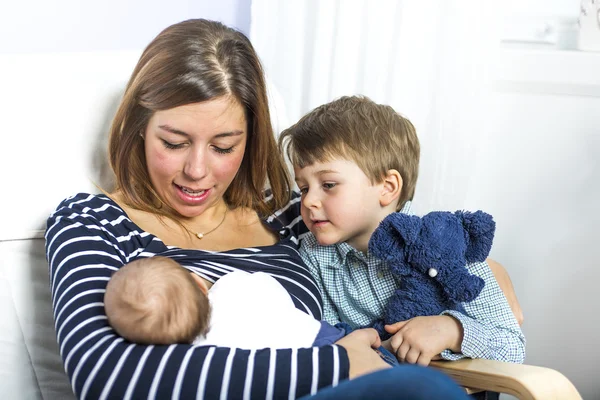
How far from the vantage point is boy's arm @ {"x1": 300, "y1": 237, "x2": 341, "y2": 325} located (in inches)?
67.3

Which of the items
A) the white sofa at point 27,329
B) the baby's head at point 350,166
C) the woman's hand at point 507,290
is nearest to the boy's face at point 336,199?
the baby's head at point 350,166

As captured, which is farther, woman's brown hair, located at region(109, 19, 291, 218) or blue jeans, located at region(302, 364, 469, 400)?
woman's brown hair, located at region(109, 19, 291, 218)

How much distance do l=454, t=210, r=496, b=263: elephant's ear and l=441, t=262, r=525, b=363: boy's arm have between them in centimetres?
5

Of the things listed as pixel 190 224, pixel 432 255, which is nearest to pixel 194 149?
pixel 190 224

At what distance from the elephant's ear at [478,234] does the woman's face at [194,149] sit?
526mm

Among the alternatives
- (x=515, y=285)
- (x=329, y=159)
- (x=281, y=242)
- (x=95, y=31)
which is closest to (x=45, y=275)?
(x=281, y=242)

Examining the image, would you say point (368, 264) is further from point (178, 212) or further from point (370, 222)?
point (178, 212)

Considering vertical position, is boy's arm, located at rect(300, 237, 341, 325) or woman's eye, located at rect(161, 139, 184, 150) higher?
Answer: woman's eye, located at rect(161, 139, 184, 150)

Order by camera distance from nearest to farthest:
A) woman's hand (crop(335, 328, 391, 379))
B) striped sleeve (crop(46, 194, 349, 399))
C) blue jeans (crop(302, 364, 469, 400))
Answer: blue jeans (crop(302, 364, 469, 400))
striped sleeve (crop(46, 194, 349, 399))
woman's hand (crop(335, 328, 391, 379))

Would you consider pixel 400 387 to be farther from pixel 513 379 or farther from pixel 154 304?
pixel 513 379

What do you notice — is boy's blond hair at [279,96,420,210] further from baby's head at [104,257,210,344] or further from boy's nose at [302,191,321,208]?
baby's head at [104,257,210,344]

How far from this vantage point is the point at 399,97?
7.22ft

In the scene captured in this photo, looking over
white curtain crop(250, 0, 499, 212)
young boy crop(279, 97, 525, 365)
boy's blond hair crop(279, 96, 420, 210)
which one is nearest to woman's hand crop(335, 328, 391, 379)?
young boy crop(279, 97, 525, 365)

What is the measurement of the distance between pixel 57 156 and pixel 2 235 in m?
0.21
